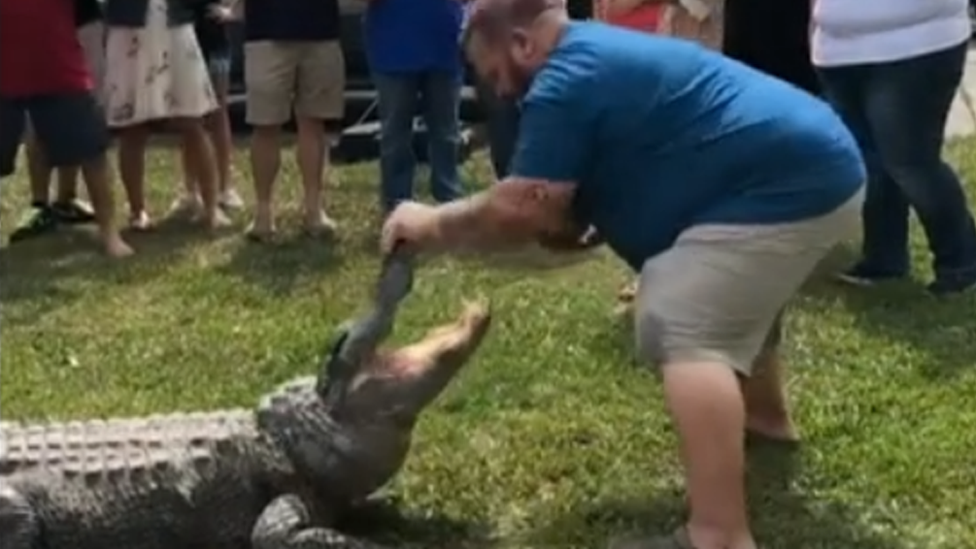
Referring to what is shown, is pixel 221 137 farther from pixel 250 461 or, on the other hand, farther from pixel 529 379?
pixel 250 461

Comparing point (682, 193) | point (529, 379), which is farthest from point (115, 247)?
point (682, 193)

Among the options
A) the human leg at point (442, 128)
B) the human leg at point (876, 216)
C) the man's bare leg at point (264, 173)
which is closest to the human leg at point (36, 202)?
the man's bare leg at point (264, 173)

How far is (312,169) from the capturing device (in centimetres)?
787

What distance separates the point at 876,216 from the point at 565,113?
2927mm

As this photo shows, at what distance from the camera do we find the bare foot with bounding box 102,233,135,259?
764 centimetres

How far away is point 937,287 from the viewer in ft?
21.2

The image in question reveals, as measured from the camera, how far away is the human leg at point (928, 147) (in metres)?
6.25

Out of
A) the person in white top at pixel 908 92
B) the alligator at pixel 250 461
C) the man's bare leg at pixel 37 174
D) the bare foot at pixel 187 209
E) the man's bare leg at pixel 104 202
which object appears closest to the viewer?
the alligator at pixel 250 461

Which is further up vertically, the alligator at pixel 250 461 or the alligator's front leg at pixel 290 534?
the alligator at pixel 250 461

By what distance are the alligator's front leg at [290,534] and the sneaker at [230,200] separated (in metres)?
4.20

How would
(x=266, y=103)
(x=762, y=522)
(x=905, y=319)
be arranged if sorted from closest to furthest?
(x=762, y=522), (x=905, y=319), (x=266, y=103)

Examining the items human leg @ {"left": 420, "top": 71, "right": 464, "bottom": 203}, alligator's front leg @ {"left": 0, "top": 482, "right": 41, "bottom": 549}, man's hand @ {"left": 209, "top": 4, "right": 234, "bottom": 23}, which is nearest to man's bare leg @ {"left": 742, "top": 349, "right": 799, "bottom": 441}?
alligator's front leg @ {"left": 0, "top": 482, "right": 41, "bottom": 549}

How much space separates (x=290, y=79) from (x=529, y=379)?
2.61 m

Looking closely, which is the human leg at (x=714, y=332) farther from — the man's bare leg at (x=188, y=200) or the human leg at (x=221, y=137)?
the human leg at (x=221, y=137)
